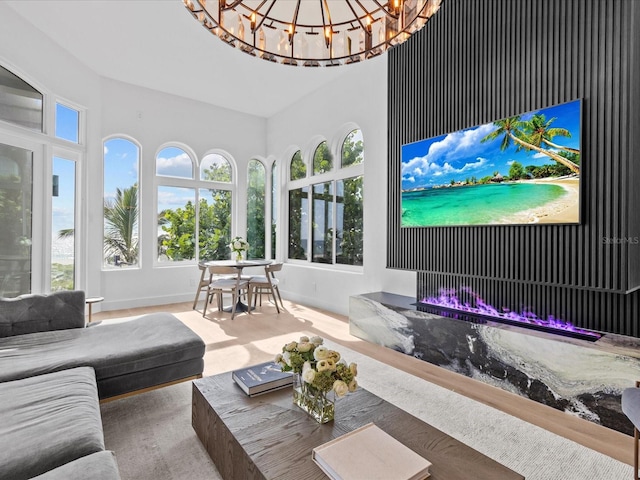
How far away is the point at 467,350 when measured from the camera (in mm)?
2863

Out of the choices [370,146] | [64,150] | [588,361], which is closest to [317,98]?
[370,146]

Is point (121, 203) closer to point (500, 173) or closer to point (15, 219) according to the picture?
point (15, 219)

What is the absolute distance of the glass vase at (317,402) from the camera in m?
1.55

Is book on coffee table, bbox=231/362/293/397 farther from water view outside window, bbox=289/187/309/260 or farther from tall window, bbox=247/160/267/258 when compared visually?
tall window, bbox=247/160/267/258

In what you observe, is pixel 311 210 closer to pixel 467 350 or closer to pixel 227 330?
pixel 227 330

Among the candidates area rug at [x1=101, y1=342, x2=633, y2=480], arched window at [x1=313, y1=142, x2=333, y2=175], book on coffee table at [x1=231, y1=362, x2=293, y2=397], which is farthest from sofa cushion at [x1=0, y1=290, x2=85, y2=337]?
arched window at [x1=313, y1=142, x2=333, y2=175]

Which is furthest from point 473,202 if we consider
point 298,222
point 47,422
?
point 298,222

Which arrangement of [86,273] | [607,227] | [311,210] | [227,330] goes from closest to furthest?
[607,227]
[227,330]
[86,273]
[311,210]

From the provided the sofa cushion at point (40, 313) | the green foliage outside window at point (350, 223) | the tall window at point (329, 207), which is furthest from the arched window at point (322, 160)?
the sofa cushion at point (40, 313)

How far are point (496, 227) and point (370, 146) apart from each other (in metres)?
2.17

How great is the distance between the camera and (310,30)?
199cm

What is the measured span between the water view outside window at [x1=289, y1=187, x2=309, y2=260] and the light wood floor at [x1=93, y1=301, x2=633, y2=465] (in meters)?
0.98

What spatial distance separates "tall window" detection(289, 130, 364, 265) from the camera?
4.99 meters

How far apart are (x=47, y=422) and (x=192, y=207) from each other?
4.91 m
